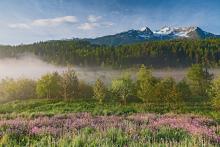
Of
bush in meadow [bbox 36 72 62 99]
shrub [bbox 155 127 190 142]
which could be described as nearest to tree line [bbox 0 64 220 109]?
bush in meadow [bbox 36 72 62 99]

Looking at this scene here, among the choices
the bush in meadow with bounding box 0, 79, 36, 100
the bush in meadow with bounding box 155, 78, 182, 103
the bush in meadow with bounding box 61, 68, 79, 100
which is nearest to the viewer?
the bush in meadow with bounding box 155, 78, 182, 103

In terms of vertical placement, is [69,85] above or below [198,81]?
below

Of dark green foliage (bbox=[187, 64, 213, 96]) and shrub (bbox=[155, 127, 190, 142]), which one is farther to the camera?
dark green foliage (bbox=[187, 64, 213, 96])

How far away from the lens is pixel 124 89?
97.3 m

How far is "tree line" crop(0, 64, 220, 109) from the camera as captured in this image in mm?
93875

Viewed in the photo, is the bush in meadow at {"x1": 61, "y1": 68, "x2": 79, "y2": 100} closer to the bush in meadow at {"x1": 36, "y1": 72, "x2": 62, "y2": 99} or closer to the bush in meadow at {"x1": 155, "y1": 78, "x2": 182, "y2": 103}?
the bush in meadow at {"x1": 36, "y1": 72, "x2": 62, "y2": 99}

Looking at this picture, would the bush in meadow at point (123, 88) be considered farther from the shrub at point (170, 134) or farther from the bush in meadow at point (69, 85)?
the shrub at point (170, 134)

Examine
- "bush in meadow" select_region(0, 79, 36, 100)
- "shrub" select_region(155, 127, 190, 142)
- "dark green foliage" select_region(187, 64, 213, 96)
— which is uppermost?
"shrub" select_region(155, 127, 190, 142)

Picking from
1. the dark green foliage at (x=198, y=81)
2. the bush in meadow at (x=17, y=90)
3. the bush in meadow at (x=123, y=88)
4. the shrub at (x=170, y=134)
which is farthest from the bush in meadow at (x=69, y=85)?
the shrub at (x=170, y=134)

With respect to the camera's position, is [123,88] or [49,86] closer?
[123,88]

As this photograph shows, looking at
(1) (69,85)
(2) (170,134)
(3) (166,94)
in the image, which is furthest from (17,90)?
(2) (170,134)

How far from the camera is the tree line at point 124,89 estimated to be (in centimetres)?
9388

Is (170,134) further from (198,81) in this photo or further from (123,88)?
(198,81)

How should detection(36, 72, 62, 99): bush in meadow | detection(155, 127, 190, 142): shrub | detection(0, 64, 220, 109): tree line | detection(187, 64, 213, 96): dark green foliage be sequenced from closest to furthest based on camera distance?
detection(155, 127, 190, 142): shrub, detection(0, 64, 220, 109): tree line, detection(36, 72, 62, 99): bush in meadow, detection(187, 64, 213, 96): dark green foliage
